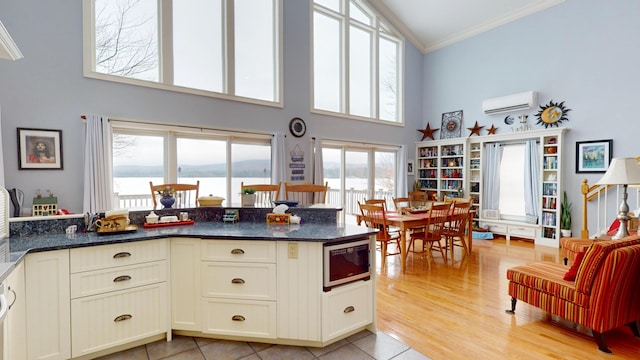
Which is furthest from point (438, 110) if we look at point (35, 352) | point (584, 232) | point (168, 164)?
Answer: point (35, 352)

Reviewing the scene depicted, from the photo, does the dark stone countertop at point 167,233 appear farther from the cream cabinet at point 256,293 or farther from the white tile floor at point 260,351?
the white tile floor at point 260,351

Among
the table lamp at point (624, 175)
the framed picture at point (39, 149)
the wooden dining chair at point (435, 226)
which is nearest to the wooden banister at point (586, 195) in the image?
the table lamp at point (624, 175)

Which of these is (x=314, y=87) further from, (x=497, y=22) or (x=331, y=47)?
(x=497, y=22)

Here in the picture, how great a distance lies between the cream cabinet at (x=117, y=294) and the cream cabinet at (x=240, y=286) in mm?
332

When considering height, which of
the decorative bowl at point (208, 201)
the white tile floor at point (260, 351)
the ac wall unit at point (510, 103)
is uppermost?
the ac wall unit at point (510, 103)

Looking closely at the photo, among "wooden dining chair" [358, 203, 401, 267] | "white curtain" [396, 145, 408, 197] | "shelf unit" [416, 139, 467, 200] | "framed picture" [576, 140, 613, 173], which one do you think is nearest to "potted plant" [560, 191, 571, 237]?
"framed picture" [576, 140, 613, 173]

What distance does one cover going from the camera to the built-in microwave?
85.2 inches

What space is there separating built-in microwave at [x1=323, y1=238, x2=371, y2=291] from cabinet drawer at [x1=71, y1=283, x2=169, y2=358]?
3.98ft

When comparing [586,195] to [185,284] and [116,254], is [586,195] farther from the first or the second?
[116,254]

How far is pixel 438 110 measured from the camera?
7.47m

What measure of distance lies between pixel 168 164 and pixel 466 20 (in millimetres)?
6583

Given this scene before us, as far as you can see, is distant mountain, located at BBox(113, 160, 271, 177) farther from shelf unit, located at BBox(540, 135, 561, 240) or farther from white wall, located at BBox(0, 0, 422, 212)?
shelf unit, located at BBox(540, 135, 561, 240)

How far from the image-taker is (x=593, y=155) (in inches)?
200

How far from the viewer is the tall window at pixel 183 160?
4.43m
